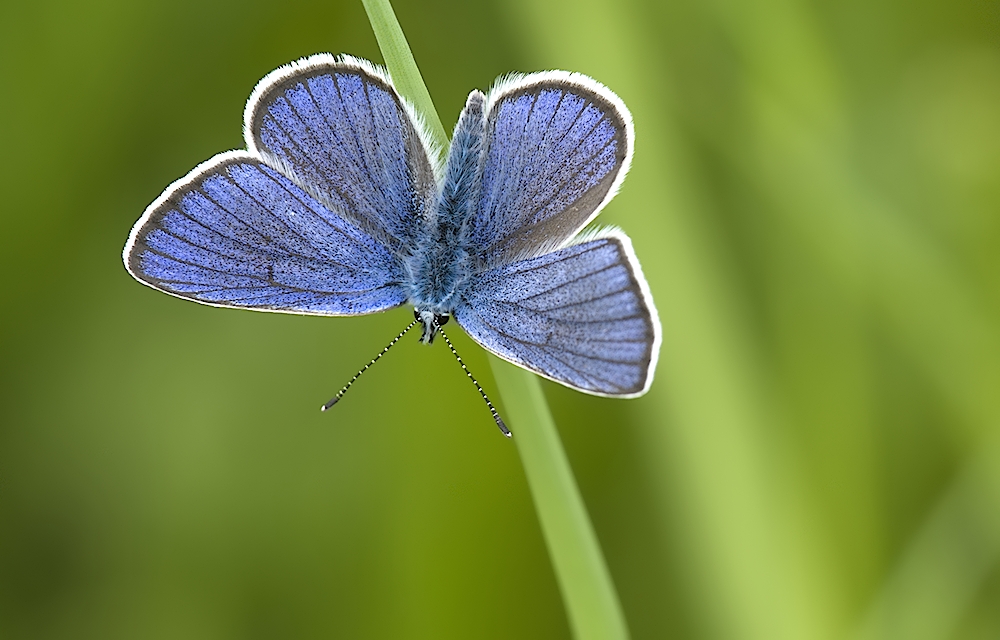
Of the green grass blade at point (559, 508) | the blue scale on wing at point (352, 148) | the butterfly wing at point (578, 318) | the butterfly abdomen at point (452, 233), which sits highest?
the blue scale on wing at point (352, 148)

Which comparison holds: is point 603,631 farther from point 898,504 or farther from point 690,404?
point 898,504

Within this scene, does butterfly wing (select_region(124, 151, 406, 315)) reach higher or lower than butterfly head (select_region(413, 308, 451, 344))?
higher

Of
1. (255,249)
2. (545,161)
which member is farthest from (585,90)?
(255,249)

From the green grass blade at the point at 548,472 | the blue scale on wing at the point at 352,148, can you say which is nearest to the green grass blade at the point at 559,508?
the green grass blade at the point at 548,472

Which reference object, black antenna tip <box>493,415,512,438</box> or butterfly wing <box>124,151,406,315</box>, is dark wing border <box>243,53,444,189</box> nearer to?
butterfly wing <box>124,151,406,315</box>

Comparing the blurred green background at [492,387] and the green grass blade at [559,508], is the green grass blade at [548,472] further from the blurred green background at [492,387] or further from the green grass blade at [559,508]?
the blurred green background at [492,387]

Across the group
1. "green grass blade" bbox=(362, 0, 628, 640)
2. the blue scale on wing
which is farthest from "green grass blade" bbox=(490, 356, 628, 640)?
the blue scale on wing

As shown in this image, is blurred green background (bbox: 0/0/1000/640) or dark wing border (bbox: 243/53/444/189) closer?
dark wing border (bbox: 243/53/444/189)
